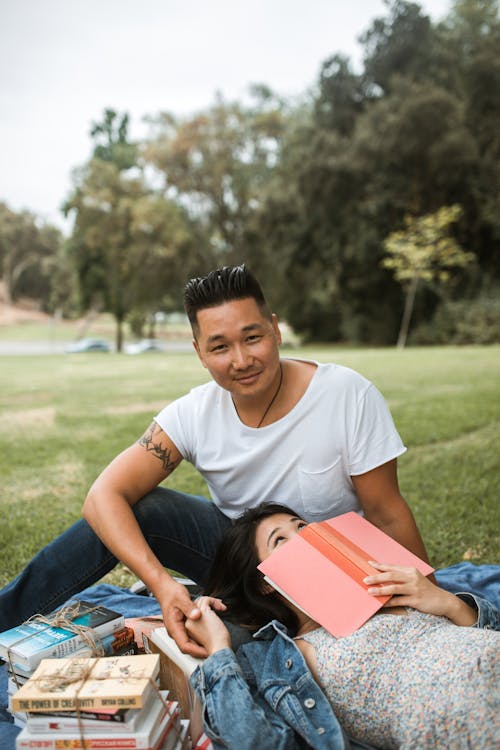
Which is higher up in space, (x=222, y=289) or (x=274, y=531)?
(x=222, y=289)

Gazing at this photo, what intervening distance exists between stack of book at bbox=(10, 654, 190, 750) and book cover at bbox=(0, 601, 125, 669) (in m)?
0.21

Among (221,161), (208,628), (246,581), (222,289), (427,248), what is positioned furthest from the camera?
(221,161)

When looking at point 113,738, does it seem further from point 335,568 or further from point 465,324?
point 465,324

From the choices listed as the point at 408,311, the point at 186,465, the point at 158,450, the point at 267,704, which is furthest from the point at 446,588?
the point at 408,311

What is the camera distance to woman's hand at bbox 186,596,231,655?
64.5 inches

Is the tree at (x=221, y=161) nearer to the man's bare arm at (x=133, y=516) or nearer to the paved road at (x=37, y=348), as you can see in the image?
the paved road at (x=37, y=348)

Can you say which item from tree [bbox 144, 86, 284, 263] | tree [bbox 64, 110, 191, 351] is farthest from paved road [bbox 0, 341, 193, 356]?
tree [bbox 144, 86, 284, 263]

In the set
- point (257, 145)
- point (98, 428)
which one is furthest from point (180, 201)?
point (98, 428)

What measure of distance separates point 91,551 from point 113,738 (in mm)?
816

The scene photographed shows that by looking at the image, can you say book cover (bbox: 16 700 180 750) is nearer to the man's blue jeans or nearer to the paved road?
the man's blue jeans

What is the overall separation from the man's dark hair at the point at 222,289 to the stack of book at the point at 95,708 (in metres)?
1.15

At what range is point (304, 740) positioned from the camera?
1.54 metres

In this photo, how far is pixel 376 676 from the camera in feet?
5.01

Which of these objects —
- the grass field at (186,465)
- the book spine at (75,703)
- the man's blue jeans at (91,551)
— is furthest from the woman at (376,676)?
the grass field at (186,465)
